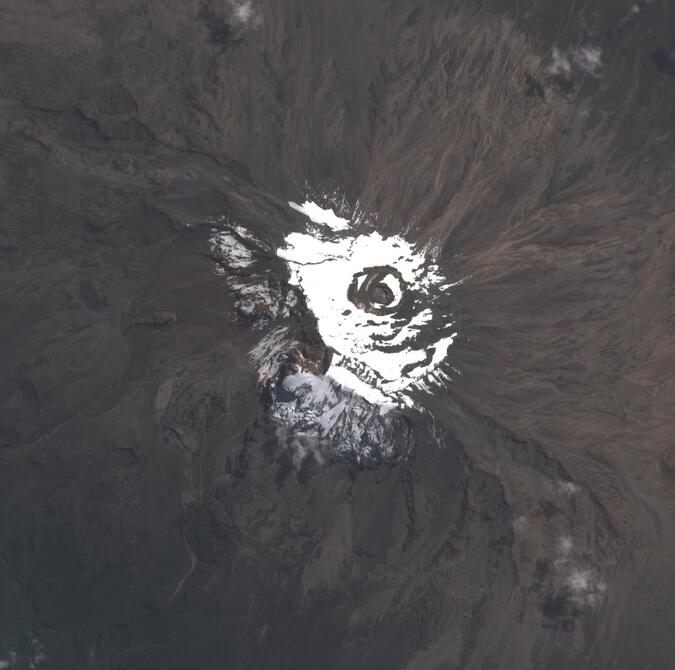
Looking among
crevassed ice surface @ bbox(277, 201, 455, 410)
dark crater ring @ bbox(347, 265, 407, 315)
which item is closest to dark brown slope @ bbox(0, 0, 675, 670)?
crevassed ice surface @ bbox(277, 201, 455, 410)

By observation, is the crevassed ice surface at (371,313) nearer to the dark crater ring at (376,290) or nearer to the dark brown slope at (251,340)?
the dark crater ring at (376,290)

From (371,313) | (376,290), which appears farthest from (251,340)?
(376,290)

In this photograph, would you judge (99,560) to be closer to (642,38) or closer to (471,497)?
(471,497)

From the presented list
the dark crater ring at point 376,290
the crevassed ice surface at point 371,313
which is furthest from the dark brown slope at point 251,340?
the dark crater ring at point 376,290

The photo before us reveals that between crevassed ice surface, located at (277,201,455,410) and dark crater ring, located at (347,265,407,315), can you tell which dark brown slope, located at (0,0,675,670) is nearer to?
crevassed ice surface, located at (277,201,455,410)

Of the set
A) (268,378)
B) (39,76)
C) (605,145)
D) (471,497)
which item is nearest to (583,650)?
(471,497)
